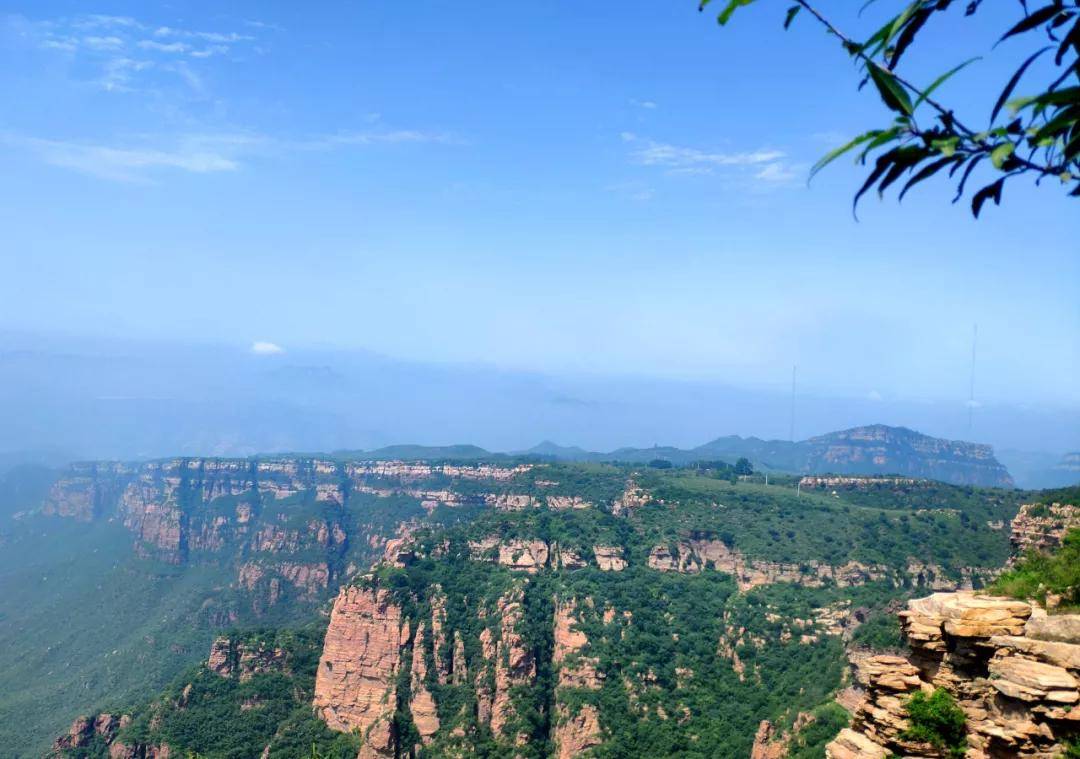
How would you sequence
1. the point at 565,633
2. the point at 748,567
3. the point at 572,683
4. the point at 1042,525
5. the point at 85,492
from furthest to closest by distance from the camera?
the point at 85,492
the point at 748,567
the point at 565,633
the point at 572,683
the point at 1042,525

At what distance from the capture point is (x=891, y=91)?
3330 mm

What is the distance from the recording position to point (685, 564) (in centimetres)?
7438

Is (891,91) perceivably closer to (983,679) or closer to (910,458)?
(983,679)

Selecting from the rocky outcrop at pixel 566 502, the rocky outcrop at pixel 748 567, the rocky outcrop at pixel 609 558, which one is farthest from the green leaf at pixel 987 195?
the rocky outcrop at pixel 566 502

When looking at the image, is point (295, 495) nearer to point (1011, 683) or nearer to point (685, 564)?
point (685, 564)

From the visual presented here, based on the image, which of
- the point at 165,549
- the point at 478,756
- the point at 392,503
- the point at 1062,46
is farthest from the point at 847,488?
the point at 165,549

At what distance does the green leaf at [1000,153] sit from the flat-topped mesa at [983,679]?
973 centimetres

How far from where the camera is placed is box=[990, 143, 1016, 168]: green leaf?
3.24 m

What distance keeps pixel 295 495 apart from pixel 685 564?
363ft

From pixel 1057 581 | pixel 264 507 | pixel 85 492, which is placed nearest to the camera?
pixel 1057 581

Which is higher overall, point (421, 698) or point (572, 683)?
point (572, 683)

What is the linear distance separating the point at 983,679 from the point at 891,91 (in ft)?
36.7

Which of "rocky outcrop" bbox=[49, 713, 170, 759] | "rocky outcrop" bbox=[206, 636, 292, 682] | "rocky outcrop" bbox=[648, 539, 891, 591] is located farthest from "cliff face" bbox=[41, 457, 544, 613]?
"rocky outcrop" bbox=[49, 713, 170, 759]

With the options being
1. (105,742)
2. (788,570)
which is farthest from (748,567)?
(105,742)
